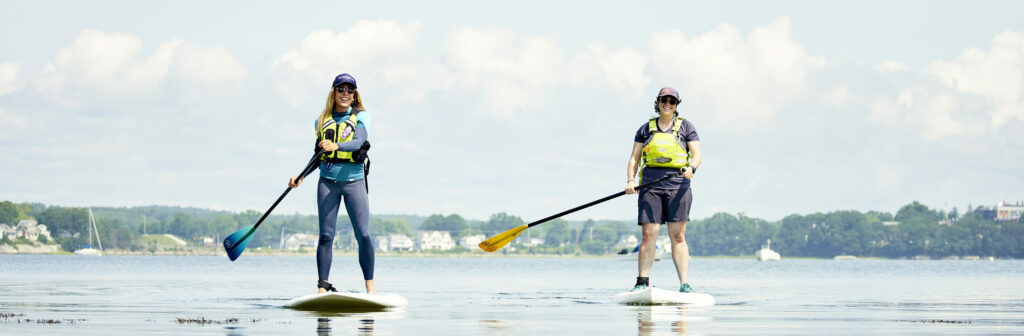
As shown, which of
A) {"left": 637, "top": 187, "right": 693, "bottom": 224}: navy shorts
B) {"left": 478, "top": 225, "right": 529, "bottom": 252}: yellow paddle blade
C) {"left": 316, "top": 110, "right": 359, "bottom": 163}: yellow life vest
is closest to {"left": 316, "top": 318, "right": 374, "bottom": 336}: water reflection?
{"left": 316, "top": 110, "right": 359, "bottom": 163}: yellow life vest

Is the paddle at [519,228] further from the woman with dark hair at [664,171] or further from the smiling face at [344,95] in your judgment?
the smiling face at [344,95]

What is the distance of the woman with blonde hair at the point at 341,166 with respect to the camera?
12.5 m

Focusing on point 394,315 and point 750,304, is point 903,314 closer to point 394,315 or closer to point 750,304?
point 750,304

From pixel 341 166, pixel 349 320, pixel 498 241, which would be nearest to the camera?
pixel 349 320

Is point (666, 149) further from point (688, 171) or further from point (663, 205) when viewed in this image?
point (663, 205)

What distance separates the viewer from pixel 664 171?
14.0 metres

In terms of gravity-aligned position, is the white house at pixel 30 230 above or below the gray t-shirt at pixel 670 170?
above

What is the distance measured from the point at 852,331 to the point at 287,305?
Result: 5354 millimetres

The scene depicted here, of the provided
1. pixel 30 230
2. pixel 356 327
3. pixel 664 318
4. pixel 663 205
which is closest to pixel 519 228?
pixel 663 205

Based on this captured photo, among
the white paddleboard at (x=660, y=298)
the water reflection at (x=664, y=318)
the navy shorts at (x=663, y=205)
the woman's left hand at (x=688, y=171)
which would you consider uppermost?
the woman's left hand at (x=688, y=171)

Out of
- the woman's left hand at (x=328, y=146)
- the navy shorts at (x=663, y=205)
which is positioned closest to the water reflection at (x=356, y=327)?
the woman's left hand at (x=328, y=146)

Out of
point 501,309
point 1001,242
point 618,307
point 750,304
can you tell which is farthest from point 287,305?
point 1001,242

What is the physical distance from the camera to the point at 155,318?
10.9m

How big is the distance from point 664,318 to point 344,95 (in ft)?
12.4
